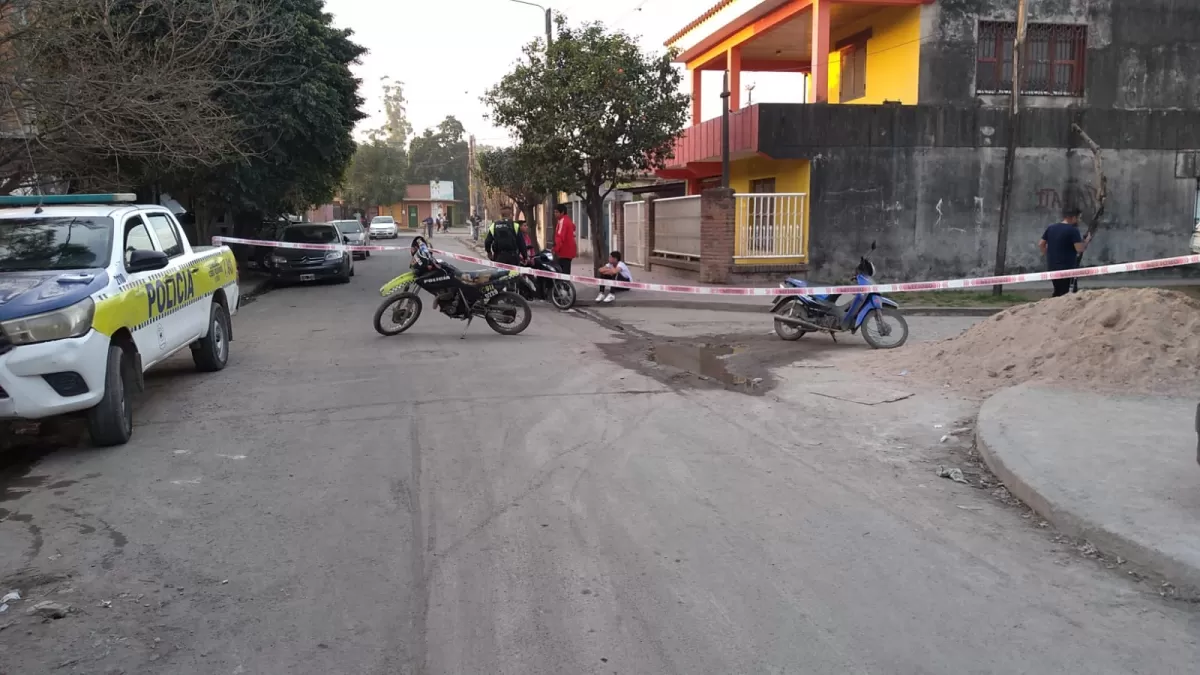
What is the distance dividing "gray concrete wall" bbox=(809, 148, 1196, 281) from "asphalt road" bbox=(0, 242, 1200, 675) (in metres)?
12.7

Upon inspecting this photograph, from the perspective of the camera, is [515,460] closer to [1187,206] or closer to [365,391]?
[365,391]

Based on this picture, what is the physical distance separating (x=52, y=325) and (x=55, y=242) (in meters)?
1.62

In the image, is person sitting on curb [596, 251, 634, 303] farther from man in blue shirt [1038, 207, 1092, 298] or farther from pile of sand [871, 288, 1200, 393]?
pile of sand [871, 288, 1200, 393]

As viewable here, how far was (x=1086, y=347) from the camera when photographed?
8297 millimetres

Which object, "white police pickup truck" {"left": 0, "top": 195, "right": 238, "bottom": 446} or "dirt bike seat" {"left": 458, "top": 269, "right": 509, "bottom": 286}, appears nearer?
"white police pickup truck" {"left": 0, "top": 195, "right": 238, "bottom": 446}

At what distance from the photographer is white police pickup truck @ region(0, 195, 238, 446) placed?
5938 millimetres

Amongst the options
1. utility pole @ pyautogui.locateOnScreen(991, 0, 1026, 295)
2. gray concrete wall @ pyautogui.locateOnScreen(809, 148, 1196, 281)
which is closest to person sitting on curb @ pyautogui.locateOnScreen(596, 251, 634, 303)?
gray concrete wall @ pyautogui.locateOnScreen(809, 148, 1196, 281)

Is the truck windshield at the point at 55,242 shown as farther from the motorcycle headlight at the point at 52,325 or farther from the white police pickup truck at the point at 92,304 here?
the motorcycle headlight at the point at 52,325

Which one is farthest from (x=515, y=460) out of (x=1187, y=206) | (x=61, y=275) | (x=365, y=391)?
(x=1187, y=206)

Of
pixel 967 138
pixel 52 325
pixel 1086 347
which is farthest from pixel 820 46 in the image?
pixel 52 325

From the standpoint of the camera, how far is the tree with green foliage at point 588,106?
58.3ft

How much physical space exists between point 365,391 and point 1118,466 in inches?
249

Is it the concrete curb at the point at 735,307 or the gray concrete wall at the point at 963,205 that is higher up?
the gray concrete wall at the point at 963,205

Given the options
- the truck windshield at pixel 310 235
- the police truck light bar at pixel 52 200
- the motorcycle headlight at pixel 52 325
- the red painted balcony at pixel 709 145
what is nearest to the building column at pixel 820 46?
the red painted balcony at pixel 709 145
